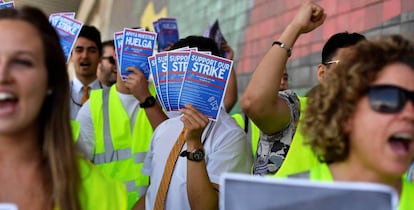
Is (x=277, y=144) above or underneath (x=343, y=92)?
underneath

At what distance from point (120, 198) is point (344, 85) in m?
0.79

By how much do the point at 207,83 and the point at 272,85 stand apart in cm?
28

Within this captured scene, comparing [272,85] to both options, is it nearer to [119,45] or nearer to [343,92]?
[343,92]

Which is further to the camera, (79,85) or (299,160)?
(79,85)

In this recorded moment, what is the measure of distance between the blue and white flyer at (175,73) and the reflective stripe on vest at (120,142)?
0.94 metres

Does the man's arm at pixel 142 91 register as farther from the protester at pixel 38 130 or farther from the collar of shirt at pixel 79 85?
the protester at pixel 38 130

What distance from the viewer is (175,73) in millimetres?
3328

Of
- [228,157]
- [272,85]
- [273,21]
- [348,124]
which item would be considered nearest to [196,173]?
[228,157]

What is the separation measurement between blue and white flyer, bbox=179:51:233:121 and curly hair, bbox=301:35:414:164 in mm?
786

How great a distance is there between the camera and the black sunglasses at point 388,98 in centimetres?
212

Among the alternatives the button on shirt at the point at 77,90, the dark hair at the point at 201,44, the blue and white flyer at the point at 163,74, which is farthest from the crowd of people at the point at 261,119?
the button on shirt at the point at 77,90

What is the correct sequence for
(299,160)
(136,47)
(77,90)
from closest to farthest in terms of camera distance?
(299,160) < (136,47) < (77,90)

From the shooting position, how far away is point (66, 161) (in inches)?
92.4

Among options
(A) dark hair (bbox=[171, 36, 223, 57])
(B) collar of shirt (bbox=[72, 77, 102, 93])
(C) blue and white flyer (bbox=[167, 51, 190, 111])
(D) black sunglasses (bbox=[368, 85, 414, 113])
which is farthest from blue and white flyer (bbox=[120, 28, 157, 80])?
(D) black sunglasses (bbox=[368, 85, 414, 113])
